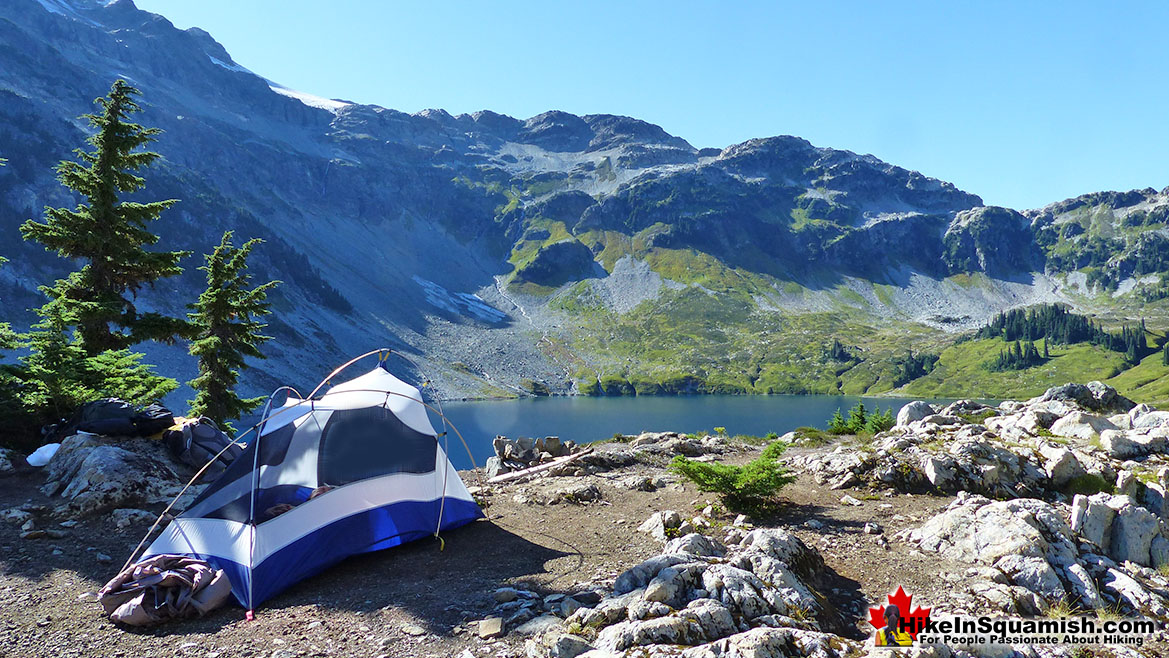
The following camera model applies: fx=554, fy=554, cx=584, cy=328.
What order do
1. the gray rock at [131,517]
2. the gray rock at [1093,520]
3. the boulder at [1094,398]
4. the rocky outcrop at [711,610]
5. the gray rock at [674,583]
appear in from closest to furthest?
the rocky outcrop at [711,610] < the gray rock at [674,583] < the gray rock at [1093,520] < the gray rock at [131,517] < the boulder at [1094,398]

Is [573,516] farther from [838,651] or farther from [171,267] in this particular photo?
[171,267]

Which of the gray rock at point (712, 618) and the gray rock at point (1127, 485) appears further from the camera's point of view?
the gray rock at point (1127, 485)

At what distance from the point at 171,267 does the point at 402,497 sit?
15242 millimetres

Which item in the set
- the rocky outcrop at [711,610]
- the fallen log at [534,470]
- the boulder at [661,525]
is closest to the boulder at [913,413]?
the fallen log at [534,470]

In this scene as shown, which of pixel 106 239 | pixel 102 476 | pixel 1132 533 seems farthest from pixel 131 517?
pixel 1132 533

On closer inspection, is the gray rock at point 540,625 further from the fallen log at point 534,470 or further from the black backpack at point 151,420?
the black backpack at point 151,420

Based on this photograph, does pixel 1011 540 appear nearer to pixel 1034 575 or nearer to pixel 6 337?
pixel 1034 575

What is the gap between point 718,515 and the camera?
1288 cm

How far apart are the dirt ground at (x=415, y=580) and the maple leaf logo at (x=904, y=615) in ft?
0.56

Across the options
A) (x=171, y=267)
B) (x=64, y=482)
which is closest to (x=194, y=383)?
(x=171, y=267)

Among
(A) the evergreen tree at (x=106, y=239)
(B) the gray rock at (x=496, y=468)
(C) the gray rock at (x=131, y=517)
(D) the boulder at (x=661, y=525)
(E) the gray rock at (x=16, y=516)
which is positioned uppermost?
(A) the evergreen tree at (x=106, y=239)

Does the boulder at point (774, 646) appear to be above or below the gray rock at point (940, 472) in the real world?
above

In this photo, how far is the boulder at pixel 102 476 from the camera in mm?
12281

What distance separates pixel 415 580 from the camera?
30.8 ft
